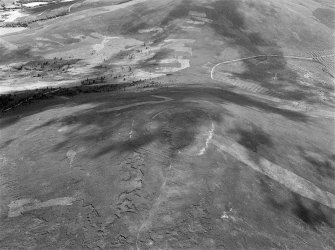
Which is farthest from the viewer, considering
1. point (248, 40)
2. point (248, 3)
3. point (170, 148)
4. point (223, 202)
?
point (248, 3)

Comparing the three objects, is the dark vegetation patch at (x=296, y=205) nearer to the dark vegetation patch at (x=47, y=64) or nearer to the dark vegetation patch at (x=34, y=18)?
the dark vegetation patch at (x=47, y=64)

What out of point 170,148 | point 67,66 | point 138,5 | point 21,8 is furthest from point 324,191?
point 21,8

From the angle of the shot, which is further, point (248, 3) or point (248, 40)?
point (248, 3)

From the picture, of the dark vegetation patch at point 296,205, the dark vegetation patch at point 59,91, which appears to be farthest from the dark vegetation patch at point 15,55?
the dark vegetation patch at point 296,205

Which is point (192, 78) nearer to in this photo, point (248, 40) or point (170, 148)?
point (248, 40)

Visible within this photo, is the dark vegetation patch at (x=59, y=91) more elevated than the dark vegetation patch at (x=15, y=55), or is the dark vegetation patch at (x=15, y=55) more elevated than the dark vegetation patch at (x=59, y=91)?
the dark vegetation patch at (x=59, y=91)
